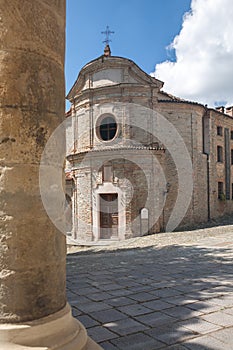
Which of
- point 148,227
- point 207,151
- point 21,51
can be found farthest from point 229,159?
point 21,51

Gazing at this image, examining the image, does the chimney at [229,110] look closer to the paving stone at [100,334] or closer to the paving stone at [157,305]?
the paving stone at [157,305]

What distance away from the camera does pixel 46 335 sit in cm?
196

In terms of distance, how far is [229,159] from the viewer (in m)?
22.9

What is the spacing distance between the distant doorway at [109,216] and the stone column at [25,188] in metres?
15.7

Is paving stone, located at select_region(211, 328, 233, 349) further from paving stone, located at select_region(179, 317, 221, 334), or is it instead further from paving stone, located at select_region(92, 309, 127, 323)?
paving stone, located at select_region(92, 309, 127, 323)

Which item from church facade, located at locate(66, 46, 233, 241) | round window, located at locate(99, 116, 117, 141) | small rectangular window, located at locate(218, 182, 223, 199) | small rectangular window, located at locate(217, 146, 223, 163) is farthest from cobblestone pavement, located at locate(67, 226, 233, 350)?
small rectangular window, located at locate(217, 146, 223, 163)

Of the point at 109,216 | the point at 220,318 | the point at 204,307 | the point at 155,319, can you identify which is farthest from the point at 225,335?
the point at 109,216

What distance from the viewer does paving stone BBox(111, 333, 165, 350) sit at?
9.14 ft

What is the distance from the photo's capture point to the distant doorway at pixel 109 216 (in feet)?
58.1

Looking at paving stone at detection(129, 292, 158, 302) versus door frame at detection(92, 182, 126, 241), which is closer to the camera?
paving stone at detection(129, 292, 158, 302)

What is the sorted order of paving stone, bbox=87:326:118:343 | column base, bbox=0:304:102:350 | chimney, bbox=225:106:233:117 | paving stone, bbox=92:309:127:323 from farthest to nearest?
chimney, bbox=225:106:233:117
paving stone, bbox=92:309:127:323
paving stone, bbox=87:326:118:343
column base, bbox=0:304:102:350

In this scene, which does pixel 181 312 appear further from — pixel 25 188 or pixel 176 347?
pixel 25 188

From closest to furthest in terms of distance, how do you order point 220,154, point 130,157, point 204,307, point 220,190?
1. point 204,307
2. point 130,157
3. point 220,190
4. point 220,154

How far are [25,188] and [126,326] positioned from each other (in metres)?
2.11
